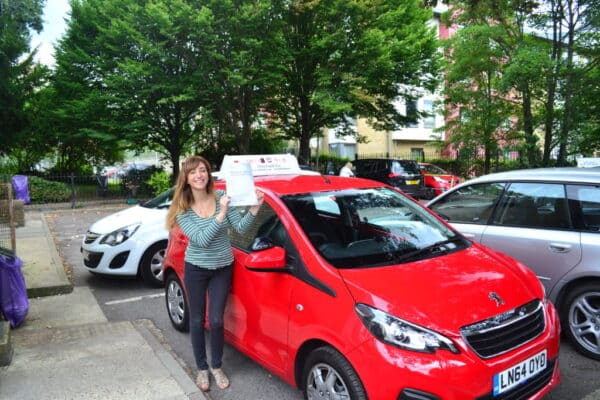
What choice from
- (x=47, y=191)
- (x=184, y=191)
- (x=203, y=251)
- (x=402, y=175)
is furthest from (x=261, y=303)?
(x=47, y=191)

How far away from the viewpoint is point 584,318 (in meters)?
3.83

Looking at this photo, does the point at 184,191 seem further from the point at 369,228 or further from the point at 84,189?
the point at 84,189

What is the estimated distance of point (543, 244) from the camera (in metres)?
4.10

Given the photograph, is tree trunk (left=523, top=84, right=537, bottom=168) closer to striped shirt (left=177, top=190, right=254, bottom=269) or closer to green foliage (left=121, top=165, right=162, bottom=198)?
striped shirt (left=177, top=190, right=254, bottom=269)

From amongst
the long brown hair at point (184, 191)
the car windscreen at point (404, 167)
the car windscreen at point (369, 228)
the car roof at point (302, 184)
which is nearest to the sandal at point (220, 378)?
the long brown hair at point (184, 191)

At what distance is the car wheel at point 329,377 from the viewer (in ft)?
8.16

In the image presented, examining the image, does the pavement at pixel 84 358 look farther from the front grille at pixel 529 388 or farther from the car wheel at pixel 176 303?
the front grille at pixel 529 388

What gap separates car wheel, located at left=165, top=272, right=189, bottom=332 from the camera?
14.5 feet

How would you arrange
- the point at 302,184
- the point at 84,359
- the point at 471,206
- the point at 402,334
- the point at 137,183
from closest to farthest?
the point at 402,334
the point at 302,184
the point at 84,359
the point at 471,206
the point at 137,183

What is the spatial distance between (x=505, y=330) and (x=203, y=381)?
7.27 ft

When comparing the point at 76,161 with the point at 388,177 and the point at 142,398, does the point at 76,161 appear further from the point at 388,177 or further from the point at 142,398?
the point at 142,398

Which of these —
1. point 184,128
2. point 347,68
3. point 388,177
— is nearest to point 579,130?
point 388,177

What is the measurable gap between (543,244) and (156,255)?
4719 mm

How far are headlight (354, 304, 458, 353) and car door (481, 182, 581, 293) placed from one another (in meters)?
2.23
